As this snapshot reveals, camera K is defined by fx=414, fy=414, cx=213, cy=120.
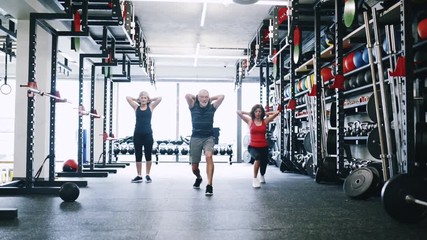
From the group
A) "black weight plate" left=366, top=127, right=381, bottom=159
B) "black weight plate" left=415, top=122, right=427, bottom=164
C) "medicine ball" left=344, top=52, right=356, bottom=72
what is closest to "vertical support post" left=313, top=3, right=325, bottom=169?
"medicine ball" left=344, top=52, right=356, bottom=72

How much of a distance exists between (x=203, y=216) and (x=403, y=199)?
4.31 feet

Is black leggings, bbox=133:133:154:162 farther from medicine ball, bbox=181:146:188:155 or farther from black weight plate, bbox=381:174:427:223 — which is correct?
medicine ball, bbox=181:146:188:155

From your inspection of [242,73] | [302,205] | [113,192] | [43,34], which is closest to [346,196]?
[302,205]

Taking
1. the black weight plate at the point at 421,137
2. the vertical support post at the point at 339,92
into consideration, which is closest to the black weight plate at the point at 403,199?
the black weight plate at the point at 421,137

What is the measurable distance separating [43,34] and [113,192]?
2.33 m

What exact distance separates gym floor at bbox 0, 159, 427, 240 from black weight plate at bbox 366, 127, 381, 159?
44 centimetres

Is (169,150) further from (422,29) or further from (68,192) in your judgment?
(422,29)

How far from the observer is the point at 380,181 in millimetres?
3750

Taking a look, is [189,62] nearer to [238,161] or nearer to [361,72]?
[238,161]

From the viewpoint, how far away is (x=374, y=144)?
3959mm

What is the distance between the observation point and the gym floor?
92.7 inches

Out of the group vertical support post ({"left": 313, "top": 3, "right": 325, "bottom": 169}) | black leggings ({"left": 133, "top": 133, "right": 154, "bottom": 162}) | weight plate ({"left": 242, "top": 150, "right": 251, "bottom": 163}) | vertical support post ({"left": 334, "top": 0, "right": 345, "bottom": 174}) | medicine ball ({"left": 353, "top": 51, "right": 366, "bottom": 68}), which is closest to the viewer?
vertical support post ({"left": 334, "top": 0, "right": 345, "bottom": 174})

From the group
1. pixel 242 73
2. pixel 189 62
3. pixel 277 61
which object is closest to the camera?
pixel 277 61

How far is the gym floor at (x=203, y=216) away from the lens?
2355 millimetres
